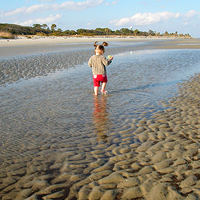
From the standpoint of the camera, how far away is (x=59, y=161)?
323 cm

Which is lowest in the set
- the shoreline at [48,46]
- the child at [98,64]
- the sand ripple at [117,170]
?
the sand ripple at [117,170]

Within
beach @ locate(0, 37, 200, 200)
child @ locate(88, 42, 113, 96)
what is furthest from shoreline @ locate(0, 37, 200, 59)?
beach @ locate(0, 37, 200, 200)

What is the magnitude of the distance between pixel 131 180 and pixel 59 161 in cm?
115

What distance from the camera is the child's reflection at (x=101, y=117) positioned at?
13.8 feet

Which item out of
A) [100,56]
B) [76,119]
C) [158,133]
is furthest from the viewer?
[100,56]

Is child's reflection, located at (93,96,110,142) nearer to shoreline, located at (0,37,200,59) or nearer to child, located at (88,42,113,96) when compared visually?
child, located at (88,42,113,96)

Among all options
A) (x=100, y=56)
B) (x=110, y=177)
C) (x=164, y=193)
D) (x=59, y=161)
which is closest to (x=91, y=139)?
(x=59, y=161)

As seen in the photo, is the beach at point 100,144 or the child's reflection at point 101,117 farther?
the child's reflection at point 101,117

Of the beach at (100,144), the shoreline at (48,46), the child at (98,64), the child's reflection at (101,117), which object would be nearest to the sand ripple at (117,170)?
the beach at (100,144)

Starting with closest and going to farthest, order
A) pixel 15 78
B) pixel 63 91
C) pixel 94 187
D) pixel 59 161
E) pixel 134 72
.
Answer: pixel 94 187, pixel 59 161, pixel 63 91, pixel 15 78, pixel 134 72

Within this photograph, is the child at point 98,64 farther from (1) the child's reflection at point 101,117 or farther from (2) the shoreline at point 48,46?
(2) the shoreline at point 48,46

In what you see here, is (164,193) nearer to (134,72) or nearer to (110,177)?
(110,177)

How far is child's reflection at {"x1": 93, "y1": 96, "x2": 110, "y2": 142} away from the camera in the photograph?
4211 mm

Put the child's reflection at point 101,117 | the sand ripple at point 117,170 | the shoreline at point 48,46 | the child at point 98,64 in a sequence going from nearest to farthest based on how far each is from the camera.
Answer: the sand ripple at point 117,170 → the child's reflection at point 101,117 → the child at point 98,64 → the shoreline at point 48,46
